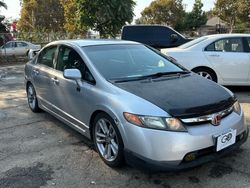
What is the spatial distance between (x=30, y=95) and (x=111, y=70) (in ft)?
9.63

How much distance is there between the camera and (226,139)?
12.5ft

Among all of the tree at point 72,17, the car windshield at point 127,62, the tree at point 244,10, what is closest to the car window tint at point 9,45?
the tree at point 72,17

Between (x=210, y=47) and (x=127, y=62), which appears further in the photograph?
(x=210, y=47)

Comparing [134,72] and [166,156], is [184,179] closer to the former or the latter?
[166,156]

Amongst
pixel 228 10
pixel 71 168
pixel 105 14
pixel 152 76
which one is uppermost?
pixel 228 10

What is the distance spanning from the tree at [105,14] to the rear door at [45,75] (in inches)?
528

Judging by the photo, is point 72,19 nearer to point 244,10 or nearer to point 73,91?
point 244,10

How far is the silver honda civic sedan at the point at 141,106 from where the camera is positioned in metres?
3.57

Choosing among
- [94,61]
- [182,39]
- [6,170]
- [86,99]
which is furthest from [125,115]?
[182,39]

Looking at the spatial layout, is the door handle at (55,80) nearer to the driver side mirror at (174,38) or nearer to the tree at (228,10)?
the driver side mirror at (174,38)

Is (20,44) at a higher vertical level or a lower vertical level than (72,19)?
lower

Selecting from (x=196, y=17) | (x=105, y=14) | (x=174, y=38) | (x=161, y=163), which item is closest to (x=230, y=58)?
(x=174, y=38)

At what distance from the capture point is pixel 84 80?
185 inches

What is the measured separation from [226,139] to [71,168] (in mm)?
A: 1847
